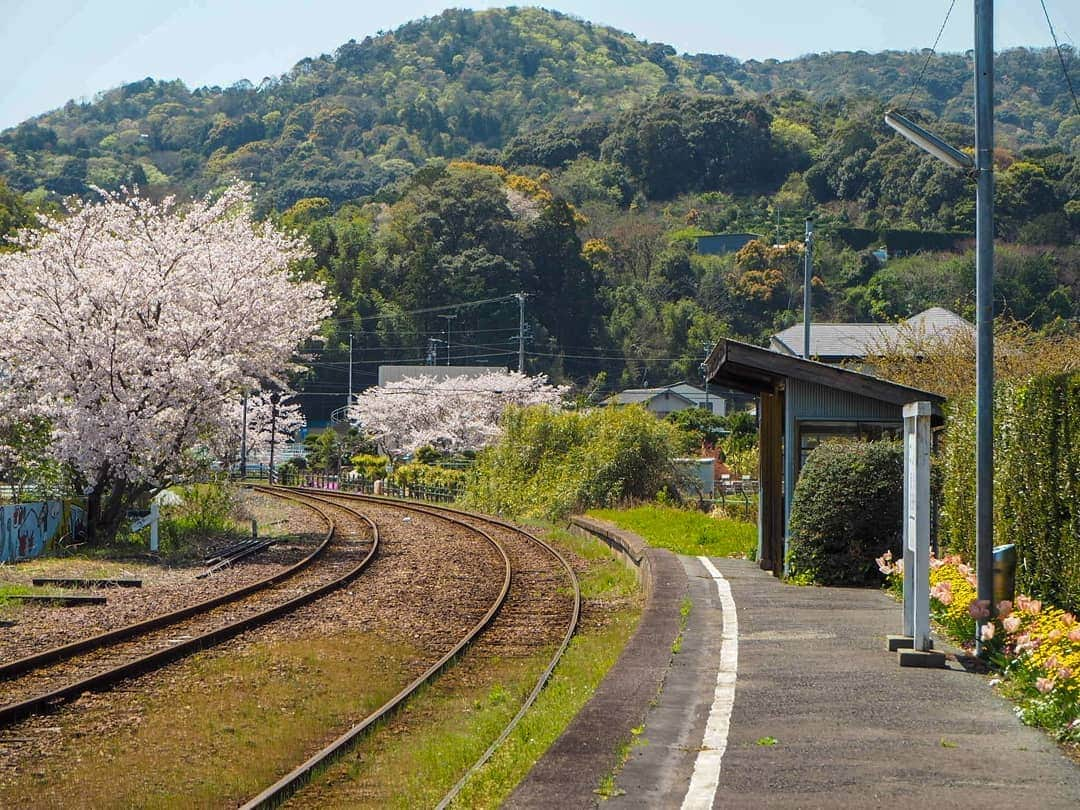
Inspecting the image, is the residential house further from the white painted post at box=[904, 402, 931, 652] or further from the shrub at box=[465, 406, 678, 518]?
the white painted post at box=[904, 402, 931, 652]

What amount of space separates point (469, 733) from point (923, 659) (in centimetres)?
352

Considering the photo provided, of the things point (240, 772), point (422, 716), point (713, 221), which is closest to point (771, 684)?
point (422, 716)

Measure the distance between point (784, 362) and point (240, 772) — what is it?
9.78m

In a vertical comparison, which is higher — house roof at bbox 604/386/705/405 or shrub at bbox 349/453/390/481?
house roof at bbox 604/386/705/405

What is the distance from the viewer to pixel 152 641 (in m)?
13.1

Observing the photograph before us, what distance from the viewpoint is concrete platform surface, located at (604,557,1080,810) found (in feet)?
20.6

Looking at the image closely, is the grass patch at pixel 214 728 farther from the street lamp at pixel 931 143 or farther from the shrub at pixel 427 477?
the shrub at pixel 427 477

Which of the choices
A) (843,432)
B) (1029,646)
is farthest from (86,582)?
(1029,646)

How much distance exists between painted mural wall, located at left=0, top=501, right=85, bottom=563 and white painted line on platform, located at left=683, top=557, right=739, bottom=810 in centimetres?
1524

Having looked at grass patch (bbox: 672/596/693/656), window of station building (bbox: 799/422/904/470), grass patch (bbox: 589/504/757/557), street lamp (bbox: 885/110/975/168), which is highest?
street lamp (bbox: 885/110/975/168)

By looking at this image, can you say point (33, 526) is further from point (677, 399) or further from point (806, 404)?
point (677, 399)

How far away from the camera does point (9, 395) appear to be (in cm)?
2439

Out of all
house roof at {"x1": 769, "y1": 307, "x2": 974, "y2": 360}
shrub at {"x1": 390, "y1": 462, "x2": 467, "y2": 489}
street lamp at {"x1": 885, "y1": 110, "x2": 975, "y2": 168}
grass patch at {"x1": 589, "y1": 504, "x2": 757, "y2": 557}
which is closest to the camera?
street lamp at {"x1": 885, "y1": 110, "x2": 975, "y2": 168}

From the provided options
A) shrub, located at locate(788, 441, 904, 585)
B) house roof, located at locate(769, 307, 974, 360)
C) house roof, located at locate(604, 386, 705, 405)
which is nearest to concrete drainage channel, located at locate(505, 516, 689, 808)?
shrub, located at locate(788, 441, 904, 585)
